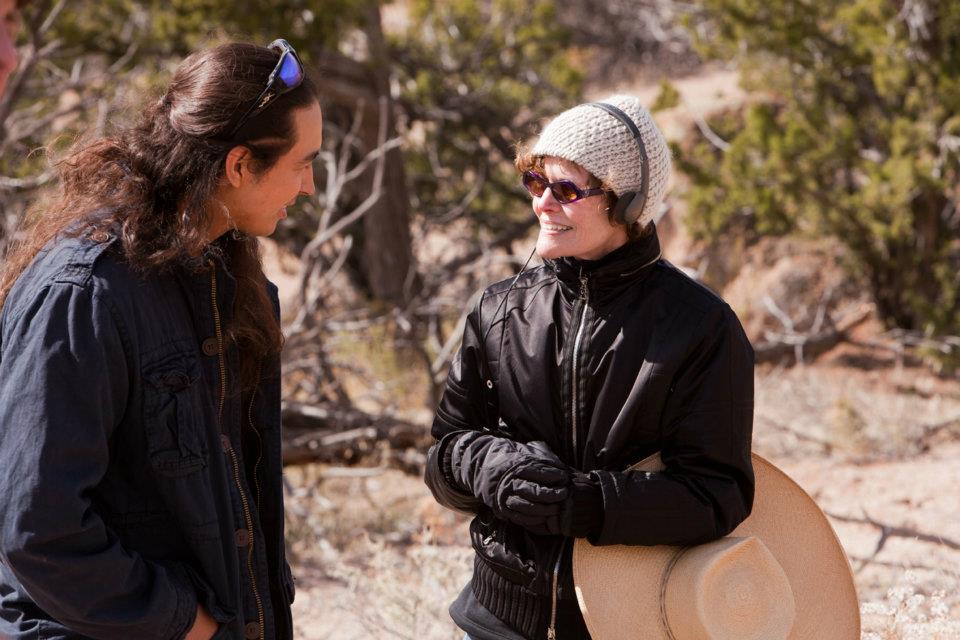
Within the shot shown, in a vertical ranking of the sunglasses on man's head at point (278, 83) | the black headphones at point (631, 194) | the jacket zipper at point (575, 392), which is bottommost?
the jacket zipper at point (575, 392)

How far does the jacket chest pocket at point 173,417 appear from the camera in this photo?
176cm

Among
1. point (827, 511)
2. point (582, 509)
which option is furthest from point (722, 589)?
point (827, 511)

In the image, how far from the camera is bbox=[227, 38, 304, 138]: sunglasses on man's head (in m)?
1.88

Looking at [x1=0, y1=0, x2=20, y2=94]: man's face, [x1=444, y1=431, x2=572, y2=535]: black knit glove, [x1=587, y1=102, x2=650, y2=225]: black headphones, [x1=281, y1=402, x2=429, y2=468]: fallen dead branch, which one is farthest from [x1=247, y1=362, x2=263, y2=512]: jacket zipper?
[x1=281, y1=402, x2=429, y2=468]: fallen dead branch

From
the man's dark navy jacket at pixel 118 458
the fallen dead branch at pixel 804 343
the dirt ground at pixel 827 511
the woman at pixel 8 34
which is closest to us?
the woman at pixel 8 34

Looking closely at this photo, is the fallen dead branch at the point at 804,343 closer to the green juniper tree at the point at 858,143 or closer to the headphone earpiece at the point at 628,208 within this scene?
the green juniper tree at the point at 858,143

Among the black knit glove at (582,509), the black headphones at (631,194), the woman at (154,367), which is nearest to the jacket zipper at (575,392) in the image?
the black knit glove at (582,509)

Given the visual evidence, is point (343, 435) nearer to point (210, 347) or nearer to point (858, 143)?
point (210, 347)

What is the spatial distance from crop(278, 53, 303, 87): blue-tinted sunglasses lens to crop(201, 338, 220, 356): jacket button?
467 mm

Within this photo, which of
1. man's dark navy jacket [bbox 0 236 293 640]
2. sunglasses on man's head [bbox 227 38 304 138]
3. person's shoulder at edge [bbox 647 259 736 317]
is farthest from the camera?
person's shoulder at edge [bbox 647 259 736 317]

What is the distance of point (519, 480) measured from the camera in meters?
1.97

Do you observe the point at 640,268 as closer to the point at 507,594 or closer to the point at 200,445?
the point at 507,594

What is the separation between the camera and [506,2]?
31.6 feet

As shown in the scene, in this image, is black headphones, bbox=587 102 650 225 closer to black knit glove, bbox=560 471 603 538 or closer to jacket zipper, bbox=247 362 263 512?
black knit glove, bbox=560 471 603 538
